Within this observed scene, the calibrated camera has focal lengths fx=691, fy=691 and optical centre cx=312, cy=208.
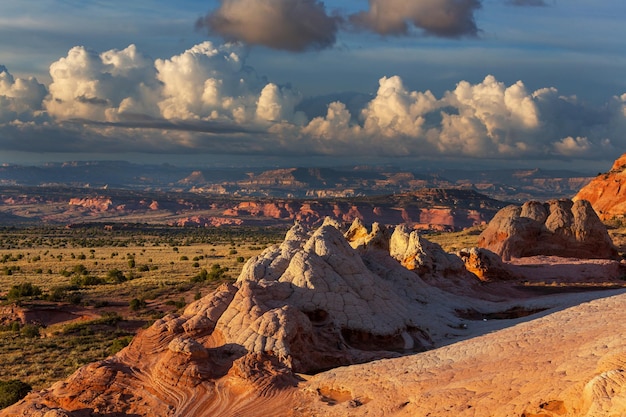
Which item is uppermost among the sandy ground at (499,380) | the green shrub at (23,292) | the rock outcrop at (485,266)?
the sandy ground at (499,380)

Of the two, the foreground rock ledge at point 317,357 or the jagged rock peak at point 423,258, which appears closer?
the foreground rock ledge at point 317,357

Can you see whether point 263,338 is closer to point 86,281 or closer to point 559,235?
point 86,281

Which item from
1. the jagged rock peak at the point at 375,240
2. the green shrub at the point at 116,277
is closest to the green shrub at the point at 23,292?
the green shrub at the point at 116,277

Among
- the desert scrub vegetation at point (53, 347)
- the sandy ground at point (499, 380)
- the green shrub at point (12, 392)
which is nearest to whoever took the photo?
the sandy ground at point (499, 380)

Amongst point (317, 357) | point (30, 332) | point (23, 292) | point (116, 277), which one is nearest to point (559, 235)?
point (116, 277)

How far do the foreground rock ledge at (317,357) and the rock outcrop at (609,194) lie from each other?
6357cm

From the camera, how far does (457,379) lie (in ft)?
44.2

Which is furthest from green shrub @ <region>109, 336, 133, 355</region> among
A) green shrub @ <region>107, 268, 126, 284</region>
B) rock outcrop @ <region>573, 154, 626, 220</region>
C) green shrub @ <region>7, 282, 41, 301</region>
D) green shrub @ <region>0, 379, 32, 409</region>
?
rock outcrop @ <region>573, 154, 626, 220</region>

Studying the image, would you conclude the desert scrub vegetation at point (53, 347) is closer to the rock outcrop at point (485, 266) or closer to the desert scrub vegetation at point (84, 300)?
the desert scrub vegetation at point (84, 300)

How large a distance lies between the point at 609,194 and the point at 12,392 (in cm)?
7988

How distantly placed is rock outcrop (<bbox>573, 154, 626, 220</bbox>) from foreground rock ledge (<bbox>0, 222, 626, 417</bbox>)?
63.6m

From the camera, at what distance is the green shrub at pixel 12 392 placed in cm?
1729

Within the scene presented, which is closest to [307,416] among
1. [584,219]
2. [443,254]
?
[443,254]

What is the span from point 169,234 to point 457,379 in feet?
347
